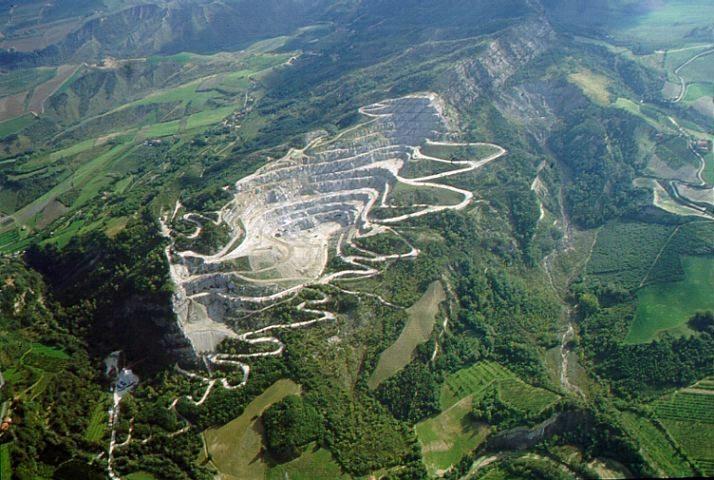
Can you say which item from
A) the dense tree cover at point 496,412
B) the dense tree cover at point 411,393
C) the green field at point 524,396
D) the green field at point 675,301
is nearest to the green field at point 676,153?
the green field at point 675,301

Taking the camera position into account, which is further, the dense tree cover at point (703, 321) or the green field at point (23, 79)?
the green field at point (23, 79)

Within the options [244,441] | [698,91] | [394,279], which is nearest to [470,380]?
[394,279]

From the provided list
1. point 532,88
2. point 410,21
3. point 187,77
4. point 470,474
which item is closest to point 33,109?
point 187,77

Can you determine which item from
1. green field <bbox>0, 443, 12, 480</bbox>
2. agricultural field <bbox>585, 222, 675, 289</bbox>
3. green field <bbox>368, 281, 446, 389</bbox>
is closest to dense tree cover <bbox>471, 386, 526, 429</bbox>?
green field <bbox>368, 281, 446, 389</bbox>

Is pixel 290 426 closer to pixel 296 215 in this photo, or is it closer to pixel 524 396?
pixel 524 396

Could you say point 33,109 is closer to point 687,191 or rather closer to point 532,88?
point 532,88

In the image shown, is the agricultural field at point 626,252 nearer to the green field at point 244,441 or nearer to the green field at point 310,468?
the green field at point 310,468
